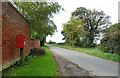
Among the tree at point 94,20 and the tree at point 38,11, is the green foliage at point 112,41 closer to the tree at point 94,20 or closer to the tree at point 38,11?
the tree at point 38,11

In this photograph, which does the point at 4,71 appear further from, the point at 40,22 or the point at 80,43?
the point at 80,43

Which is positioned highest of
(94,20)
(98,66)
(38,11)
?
(94,20)

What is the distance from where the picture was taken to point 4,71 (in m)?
3.76

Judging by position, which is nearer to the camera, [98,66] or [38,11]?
[98,66]

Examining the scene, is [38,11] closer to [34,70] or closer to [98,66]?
[34,70]

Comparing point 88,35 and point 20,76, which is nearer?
point 20,76

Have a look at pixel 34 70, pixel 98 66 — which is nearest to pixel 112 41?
pixel 98 66

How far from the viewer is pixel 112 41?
10.8 metres

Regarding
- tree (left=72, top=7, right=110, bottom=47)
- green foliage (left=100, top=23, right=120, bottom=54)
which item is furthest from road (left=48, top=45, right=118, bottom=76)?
tree (left=72, top=7, right=110, bottom=47)

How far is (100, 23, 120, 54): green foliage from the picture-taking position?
32.6 feet

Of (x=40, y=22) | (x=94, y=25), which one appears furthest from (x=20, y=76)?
(x=94, y=25)

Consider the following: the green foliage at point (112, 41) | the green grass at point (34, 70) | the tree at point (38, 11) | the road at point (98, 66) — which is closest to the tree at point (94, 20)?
the green foliage at point (112, 41)

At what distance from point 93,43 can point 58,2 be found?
1808cm

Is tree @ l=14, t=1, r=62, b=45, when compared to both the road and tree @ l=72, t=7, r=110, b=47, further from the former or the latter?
tree @ l=72, t=7, r=110, b=47
